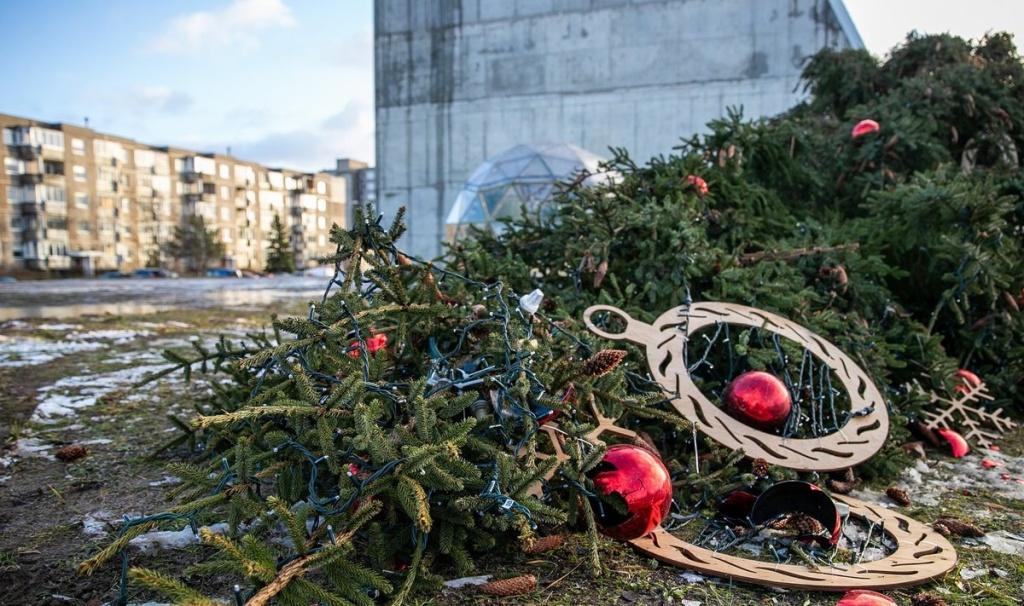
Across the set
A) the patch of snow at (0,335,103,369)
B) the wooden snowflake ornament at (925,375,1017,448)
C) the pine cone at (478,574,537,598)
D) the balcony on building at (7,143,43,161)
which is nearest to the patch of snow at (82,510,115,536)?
the pine cone at (478,574,537,598)

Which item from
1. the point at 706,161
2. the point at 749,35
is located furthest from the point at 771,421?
the point at 749,35

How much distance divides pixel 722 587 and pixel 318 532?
3.88 feet

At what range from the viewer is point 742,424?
288 cm

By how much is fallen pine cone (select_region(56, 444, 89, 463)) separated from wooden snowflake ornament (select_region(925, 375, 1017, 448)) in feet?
13.8

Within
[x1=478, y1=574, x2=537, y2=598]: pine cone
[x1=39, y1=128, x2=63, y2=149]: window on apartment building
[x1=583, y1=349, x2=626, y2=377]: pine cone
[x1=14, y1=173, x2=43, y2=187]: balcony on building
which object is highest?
[x1=39, y1=128, x2=63, y2=149]: window on apartment building

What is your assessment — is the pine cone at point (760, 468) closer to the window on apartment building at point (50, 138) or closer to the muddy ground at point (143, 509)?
the muddy ground at point (143, 509)

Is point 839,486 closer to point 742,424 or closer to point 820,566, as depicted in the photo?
point 742,424

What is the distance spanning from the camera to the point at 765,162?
5613 mm

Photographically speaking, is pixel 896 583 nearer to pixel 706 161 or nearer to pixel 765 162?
pixel 706 161

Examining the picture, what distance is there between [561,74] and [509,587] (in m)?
24.6

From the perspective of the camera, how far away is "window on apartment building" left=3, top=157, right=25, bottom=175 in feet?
225

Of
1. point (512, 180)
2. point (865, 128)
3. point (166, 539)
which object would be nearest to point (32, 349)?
point (166, 539)

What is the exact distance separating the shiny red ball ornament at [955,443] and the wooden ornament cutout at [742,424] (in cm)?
77

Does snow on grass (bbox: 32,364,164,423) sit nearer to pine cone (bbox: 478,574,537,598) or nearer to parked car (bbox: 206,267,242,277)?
pine cone (bbox: 478,574,537,598)
